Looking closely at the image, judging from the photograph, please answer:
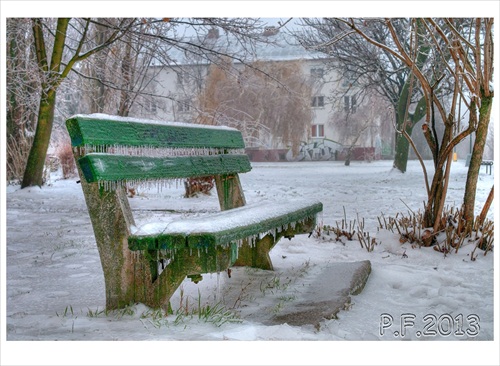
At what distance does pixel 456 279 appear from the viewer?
2.93 meters

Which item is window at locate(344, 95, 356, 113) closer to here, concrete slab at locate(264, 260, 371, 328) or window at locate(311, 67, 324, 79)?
window at locate(311, 67, 324, 79)

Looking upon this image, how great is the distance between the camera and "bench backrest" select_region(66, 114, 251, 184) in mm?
1867

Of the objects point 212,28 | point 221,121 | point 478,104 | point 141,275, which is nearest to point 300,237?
point 478,104

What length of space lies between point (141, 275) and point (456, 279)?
5.65 ft

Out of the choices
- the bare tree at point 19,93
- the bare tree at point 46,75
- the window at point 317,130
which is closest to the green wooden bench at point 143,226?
the bare tree at point 46,75

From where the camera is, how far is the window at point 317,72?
965cm

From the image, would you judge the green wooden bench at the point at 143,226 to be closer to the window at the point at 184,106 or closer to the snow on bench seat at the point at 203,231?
the snow on bench seat at the point at 203,231

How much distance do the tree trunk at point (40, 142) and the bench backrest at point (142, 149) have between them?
15.4ft

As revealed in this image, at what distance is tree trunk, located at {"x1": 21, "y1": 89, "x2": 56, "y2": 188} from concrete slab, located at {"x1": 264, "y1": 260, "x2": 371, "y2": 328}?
504 centimetres

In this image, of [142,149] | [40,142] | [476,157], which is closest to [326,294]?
[142,149]

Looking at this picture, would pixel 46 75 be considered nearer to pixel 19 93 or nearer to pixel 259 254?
pixel 19 93

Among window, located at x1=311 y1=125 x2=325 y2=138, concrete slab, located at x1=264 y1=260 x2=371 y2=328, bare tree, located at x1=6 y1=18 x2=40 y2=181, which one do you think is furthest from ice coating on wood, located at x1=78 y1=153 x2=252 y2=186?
window, located at x1=311 y1=125 x2=325 y2=138

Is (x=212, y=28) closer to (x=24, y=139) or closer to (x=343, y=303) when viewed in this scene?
(x=24, y=139)

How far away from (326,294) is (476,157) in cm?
164
